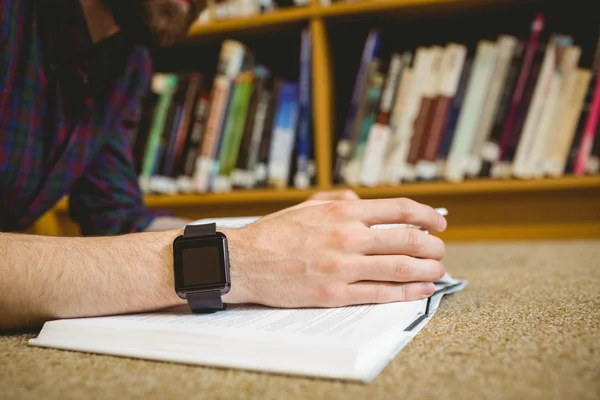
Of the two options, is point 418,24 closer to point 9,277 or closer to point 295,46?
point 295,46

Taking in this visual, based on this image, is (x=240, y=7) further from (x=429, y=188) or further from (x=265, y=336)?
(x=265, y=336)

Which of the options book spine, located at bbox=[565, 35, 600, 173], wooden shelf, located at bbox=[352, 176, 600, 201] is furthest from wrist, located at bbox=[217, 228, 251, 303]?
book spine, located at bbox=[565, 35, 600, 173]

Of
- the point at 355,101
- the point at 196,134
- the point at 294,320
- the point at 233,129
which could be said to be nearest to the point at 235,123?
the point at 233,129

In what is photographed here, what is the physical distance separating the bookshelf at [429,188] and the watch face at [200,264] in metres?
0.86

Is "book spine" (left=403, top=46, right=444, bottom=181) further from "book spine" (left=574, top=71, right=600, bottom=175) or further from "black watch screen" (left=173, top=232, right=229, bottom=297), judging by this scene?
"black watch screen" (left=173, top=232, right=229, bottom=297)

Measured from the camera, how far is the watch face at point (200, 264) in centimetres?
50

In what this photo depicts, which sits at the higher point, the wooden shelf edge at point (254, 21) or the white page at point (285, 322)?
the wooden shelf edge at point (254, 21)

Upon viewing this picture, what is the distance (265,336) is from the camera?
389mm

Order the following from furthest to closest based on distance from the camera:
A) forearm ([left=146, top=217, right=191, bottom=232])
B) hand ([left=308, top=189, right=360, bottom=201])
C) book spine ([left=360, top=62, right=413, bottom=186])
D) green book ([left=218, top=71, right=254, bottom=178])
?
1. green book ([left=218, top=71, right=254, bottom=178])
2. book spine ([left=360, top=62, right=413, bottom=186])
3. forearm ([left=146, top=217, right=191, bottom=232])
4. hand ([left=308, top=189, right=360, bottom=201])

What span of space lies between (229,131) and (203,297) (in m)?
0.99

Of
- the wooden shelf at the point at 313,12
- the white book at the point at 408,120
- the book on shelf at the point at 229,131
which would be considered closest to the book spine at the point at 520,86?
the wooden shelf at the point at 313,12

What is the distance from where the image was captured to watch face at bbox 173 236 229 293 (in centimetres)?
50

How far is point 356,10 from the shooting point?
128 centimetres

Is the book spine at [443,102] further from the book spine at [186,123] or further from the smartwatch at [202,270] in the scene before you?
the smartwatch at [202,270]
